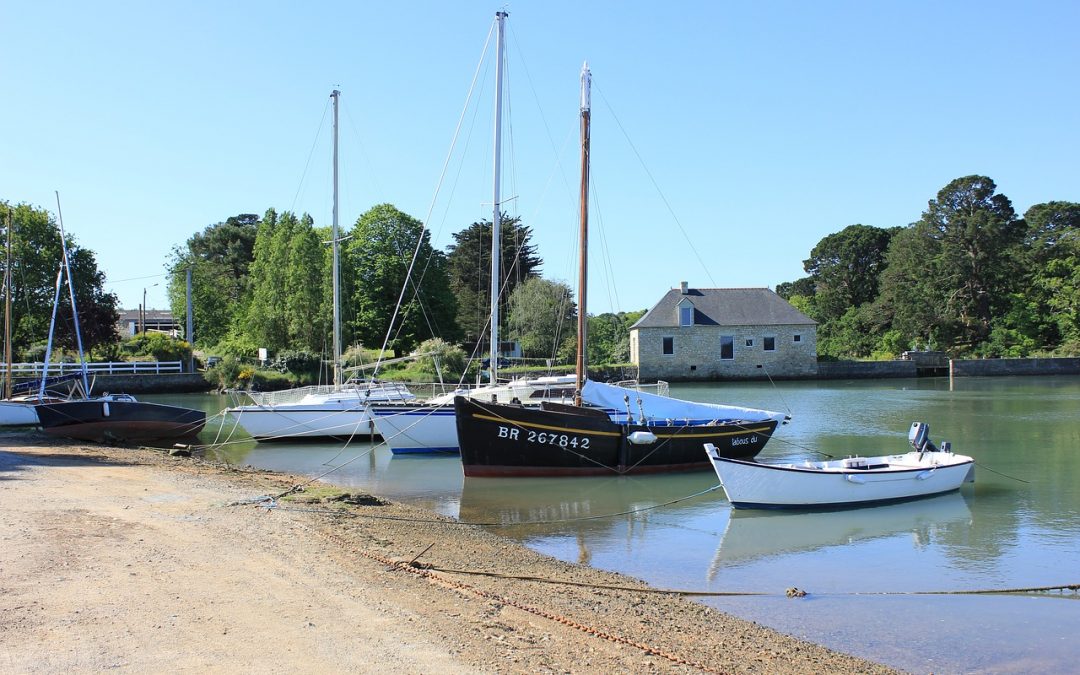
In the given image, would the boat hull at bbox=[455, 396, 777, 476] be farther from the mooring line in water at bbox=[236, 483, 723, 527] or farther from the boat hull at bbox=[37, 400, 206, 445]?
the boat hull at bbox=[37, 400, 206, 445]

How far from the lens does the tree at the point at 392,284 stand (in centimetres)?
5850

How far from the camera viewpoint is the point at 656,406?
827 inches

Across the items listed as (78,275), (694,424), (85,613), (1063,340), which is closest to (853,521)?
(694,424)

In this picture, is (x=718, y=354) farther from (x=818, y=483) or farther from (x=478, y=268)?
(x=818, y=483)

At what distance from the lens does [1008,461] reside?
2197 centimetres

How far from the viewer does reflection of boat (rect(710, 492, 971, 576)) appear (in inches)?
511

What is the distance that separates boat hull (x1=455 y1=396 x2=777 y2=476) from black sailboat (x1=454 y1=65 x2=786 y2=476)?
2 cm

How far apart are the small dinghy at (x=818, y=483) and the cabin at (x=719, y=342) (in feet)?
146

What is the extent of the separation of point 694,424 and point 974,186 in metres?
63.0

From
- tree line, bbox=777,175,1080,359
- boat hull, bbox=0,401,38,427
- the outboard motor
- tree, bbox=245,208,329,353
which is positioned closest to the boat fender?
the outboard motor

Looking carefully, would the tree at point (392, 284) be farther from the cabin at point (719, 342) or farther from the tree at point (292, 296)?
the cabin at point (719, 342)

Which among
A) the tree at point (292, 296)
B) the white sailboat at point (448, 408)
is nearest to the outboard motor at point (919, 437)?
the white sailboat at point (448, 408)

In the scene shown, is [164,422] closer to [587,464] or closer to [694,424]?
[587,464]

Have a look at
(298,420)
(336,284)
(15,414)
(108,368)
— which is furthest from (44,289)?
(298,420)
